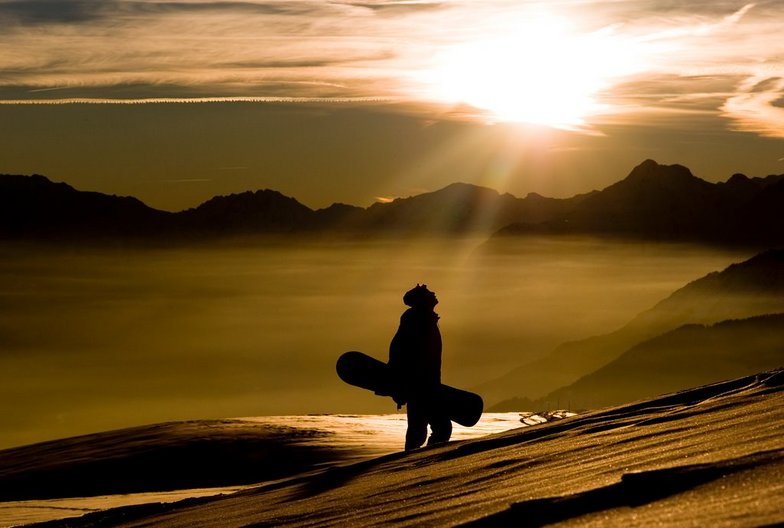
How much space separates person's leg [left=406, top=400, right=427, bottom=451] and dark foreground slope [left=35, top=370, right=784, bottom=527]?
2209mm

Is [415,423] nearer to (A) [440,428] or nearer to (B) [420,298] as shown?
(A) [440,428]

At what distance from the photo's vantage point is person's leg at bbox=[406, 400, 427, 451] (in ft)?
43.3

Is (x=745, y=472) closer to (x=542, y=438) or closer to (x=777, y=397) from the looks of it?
(x=777, y=397)

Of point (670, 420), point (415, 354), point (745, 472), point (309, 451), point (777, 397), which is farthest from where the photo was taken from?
point (309, 451)

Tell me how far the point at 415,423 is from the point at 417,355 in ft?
2.95

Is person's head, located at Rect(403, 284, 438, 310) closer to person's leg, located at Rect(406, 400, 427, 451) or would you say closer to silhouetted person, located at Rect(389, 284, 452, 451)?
silhouetted person, located at Rect(389, 284, 452, 451)

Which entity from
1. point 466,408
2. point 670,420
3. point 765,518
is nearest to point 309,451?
point 466,408

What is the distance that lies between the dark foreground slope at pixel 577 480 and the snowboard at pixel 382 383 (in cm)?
175

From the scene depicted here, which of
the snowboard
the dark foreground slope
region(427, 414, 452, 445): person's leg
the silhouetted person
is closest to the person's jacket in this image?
the silhouetted person

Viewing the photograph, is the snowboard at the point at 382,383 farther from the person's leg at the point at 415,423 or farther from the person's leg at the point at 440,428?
the person's leg at the point at 415,423

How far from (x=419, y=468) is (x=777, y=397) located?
300 cm

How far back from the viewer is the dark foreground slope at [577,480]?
4195 mm

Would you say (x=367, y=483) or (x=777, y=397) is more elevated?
(x=777, y=397)

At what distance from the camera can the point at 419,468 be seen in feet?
28.9
